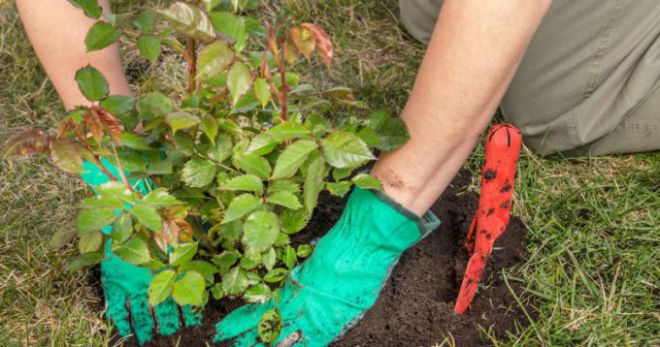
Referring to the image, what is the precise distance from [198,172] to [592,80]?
1.36 meters

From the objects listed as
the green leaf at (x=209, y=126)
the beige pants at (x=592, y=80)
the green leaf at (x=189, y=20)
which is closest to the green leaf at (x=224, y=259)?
the green leaf at (x=209, y=126)

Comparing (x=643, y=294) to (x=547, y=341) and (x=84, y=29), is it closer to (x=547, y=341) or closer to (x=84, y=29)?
(x=547, y=341)

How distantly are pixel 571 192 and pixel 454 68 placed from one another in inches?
33.2

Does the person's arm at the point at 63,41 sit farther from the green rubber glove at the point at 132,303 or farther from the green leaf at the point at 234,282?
the green leaf at the point at 234,282

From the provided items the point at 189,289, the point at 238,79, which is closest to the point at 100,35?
the point at 238,79

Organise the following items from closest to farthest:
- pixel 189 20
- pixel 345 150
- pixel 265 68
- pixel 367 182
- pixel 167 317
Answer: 1. pixel 189 20
2. pixel 265 68
3. pixel 345 150
4. pixel 367 182
5. pixel 167 317

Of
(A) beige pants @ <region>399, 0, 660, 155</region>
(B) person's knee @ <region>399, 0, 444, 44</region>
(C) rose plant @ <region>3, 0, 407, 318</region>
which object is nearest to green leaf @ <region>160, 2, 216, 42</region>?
(C) rose plant @ <region>3, 0, 407, 318</region>

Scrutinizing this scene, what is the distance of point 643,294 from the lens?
1682 mm

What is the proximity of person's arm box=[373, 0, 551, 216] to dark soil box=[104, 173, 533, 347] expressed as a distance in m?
0.23

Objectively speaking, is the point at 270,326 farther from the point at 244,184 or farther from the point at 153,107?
the point at 153,107

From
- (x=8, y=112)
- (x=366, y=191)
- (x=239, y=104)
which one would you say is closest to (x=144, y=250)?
(x=239, y=104)

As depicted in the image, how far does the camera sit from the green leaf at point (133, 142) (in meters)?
1.21

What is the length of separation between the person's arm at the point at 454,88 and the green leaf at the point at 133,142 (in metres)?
0.56

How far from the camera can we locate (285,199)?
1.23 metres
